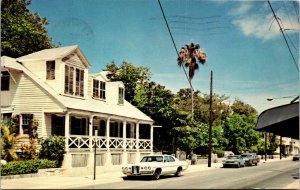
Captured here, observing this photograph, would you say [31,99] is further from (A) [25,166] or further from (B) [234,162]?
(B) [234,162]

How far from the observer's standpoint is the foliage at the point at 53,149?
26.7 meters

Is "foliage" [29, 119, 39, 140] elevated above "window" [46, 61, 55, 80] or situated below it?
below

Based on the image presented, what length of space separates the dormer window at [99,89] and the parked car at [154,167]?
10.6 metres

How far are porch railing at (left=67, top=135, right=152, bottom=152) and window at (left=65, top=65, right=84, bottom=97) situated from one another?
11.2ft

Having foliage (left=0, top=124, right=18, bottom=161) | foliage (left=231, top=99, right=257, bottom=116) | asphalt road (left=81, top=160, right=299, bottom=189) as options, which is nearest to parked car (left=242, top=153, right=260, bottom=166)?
asphalt road (left=81, top=160, right=299, bottom=189)

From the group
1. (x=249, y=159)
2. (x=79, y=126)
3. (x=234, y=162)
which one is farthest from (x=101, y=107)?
(x=249, y=159)

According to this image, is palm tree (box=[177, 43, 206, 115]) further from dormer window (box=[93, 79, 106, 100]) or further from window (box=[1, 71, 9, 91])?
window (box=[1, 71, 9, 91])

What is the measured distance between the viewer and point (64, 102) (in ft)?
92.7

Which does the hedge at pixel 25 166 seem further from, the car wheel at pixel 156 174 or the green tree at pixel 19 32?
the green tree at pixel 19 32

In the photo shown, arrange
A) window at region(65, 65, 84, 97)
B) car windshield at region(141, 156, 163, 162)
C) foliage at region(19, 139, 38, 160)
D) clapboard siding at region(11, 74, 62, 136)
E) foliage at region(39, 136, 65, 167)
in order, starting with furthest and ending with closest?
window at region(65, 65, 84, 97) < clapboard siding at region(11, 74, 62, 136) < foliage at region(19, 139, 38, 160) < foliage at region(39, 136, 65, 167) < car windshield at region(141, 156, 163, 162)

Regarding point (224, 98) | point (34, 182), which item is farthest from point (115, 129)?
point (224, 98)

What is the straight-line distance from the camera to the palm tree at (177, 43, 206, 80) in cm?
5712

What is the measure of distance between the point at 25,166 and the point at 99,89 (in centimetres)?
1311

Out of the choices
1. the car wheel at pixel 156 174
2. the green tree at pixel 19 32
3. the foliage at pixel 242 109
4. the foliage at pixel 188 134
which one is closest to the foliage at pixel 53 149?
the car wheel at pixel 156 174
